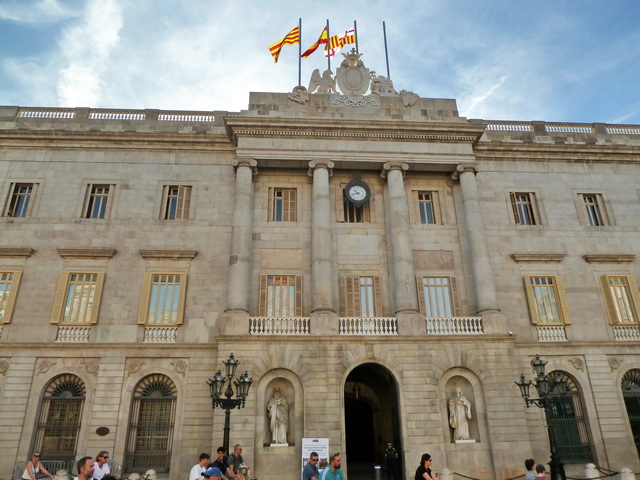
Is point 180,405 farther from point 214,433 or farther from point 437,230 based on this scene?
point 437,230

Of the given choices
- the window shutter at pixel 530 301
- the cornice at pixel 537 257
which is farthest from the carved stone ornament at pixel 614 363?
the cornice at pixel 537 257

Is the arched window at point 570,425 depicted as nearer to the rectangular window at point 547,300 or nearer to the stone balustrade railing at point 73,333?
the rectangular window at point 547,300

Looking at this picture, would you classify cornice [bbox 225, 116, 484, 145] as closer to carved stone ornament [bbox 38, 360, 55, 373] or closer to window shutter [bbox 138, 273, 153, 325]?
window shutter [bbox 138, 273, 153, 325]

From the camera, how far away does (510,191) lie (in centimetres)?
2519

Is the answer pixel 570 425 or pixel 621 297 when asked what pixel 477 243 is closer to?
pixel 621 297

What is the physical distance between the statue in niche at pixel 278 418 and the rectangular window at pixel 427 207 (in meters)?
11.2

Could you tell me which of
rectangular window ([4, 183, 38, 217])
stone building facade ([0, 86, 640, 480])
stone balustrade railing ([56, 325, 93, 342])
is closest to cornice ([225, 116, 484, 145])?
stone building facade ([0, 86, 640, 480])

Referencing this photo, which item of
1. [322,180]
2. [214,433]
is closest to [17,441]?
[214,433]

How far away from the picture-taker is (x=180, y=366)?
20750 mm

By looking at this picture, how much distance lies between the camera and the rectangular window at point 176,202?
23688 millimetres

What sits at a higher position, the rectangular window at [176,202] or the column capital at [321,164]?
the column capital at [321,164]

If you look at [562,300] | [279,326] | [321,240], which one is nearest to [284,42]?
[321,240]

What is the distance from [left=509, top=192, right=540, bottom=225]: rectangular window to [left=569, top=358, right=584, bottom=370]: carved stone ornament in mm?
7067

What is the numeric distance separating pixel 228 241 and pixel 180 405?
7744mm
